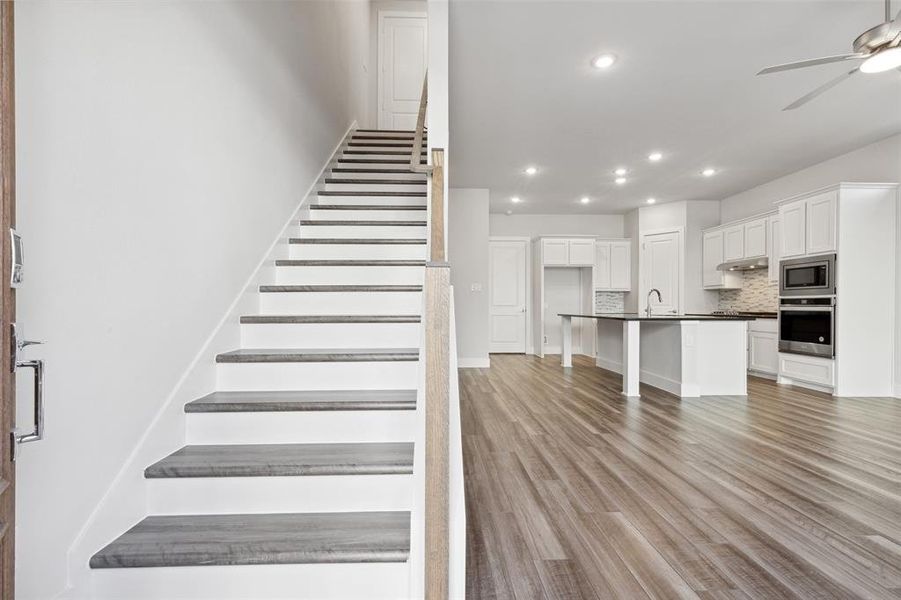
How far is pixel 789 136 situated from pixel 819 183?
4.96 ft

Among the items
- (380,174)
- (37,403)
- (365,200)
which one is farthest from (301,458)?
(380,174)

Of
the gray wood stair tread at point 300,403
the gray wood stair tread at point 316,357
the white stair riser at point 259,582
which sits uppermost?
the gray wood stair tread at point 316,357

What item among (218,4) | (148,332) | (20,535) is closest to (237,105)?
(218,4)

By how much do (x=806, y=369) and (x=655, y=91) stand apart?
12.8 ft

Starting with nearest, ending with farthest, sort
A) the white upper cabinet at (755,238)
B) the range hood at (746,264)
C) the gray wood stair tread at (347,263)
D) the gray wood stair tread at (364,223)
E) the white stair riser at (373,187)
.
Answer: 1. the gray wood stair tread at (347,263)
2. the gray wood stair tread at (364,223)
3. the white stair riser at (373,187)
4. the white upper cabinet at (755,238)
5. the range hood at (746,264)

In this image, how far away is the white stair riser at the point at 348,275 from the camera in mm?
2787

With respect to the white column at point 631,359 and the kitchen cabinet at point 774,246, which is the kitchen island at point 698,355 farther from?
the kitchen cabinet at point 774,246

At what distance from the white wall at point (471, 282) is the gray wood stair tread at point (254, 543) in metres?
5.39

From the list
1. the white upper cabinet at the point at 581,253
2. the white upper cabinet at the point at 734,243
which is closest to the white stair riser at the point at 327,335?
the white upper cabinet at the point at 734,243

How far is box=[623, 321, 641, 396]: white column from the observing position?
4742mm

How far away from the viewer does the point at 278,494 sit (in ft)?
5.15

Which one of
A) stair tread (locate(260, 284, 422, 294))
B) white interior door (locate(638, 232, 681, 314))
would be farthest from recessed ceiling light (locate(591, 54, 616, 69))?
white interior door (locate(638, 232, 681, 314))

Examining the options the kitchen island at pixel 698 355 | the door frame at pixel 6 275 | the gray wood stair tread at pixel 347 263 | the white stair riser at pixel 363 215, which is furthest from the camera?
the kitchen island at pixel 698 355

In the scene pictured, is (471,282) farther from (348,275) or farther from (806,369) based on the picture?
(806,369)
